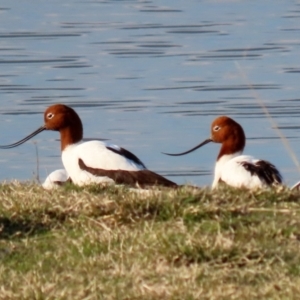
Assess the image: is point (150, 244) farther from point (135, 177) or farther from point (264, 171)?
point (135, 177)

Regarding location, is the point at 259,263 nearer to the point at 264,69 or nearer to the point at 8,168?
the point at 8,168

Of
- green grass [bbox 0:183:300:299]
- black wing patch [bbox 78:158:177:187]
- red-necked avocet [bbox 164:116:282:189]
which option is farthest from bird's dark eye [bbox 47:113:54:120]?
green grass [bbox 0:183:300:299]

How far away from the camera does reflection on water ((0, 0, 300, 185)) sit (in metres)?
14.4

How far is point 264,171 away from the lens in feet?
27.7

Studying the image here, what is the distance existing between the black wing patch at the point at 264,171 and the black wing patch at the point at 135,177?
20.9 inches

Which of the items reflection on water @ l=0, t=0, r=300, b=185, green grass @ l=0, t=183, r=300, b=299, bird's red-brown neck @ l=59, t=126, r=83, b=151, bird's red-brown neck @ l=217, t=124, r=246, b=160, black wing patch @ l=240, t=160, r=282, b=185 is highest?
green grass @ l=0, t=183, r=300, b=299

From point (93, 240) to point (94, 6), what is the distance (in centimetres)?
2331

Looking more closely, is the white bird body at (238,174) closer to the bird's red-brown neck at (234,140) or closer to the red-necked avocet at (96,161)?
the red-necked avocet at (96,161)

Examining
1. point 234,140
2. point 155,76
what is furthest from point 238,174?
point 155,76

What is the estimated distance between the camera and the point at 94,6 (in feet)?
94.9

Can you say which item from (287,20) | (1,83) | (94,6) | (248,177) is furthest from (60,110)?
(94,6)

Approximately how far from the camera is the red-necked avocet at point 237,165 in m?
8.22

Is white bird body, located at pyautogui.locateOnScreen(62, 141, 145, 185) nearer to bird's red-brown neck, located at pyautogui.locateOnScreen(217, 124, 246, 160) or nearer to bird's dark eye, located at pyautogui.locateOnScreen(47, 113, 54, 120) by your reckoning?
bird's dark eye, located at pyautogui.locateOnScreen(47, 113, 54, 120)

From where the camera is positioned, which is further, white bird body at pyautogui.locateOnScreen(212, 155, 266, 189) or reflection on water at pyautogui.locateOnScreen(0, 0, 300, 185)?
reflection on water at pyautogui.locateOnScreen(0, 0, 300, 185)
